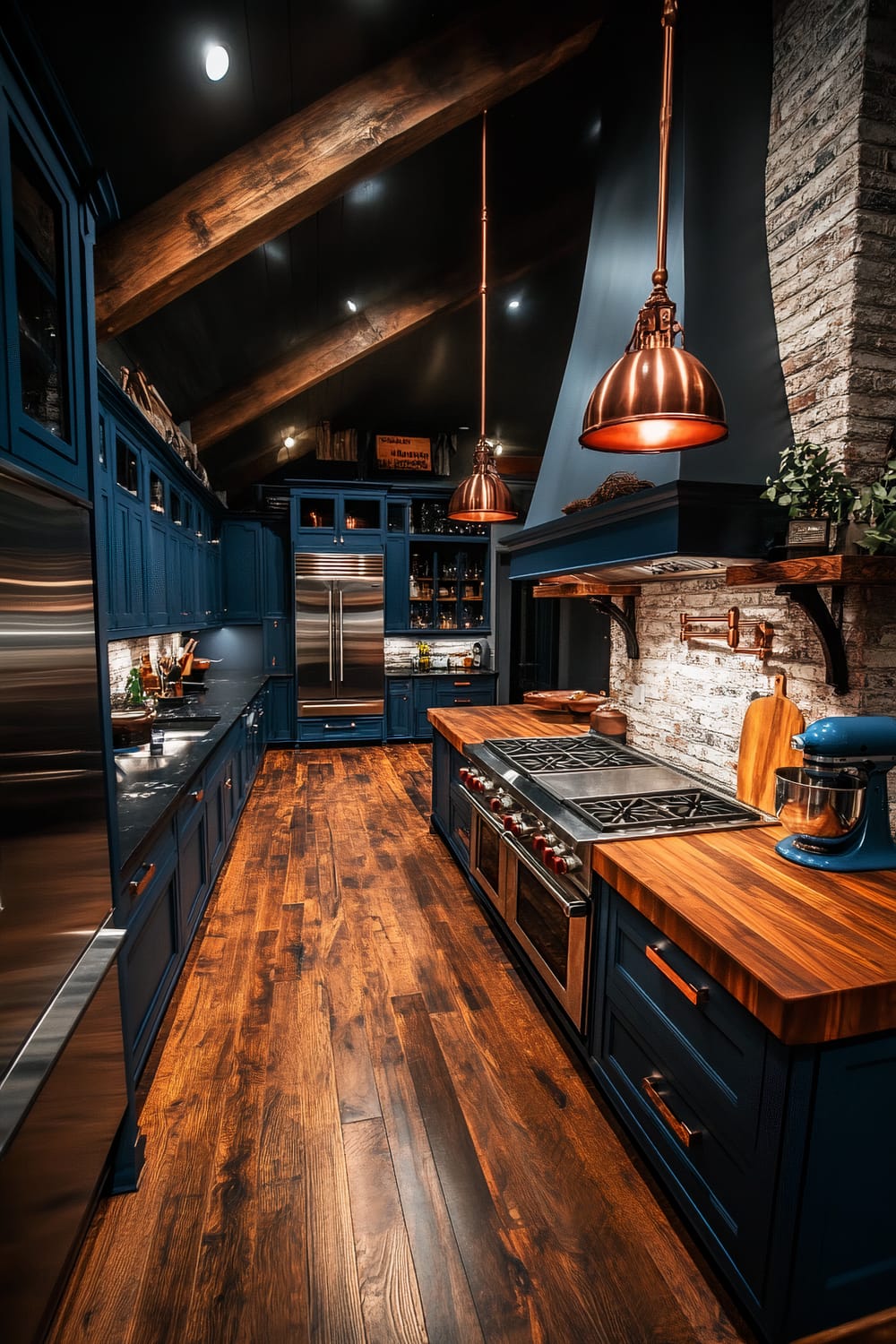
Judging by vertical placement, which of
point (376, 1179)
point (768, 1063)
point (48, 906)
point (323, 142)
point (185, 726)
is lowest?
point (376, 1179)

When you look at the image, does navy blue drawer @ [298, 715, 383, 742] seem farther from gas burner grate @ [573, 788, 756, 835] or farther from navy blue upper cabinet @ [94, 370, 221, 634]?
gas burner grate @ [573, 788, 756, 835]

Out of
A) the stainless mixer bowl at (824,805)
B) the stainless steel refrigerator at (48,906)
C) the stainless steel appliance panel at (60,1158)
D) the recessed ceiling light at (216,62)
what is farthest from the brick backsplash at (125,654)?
the stainless mixer bowl at (824,805)

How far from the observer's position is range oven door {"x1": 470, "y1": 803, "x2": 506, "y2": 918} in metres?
2.76

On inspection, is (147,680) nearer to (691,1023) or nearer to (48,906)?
(48,906)

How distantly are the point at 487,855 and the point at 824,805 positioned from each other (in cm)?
166

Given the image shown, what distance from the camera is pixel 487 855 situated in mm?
3004

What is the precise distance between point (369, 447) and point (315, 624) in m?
2.23

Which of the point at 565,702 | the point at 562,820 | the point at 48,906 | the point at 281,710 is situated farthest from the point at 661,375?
the point at 281,710

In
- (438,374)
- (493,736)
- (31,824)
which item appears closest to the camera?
(31,824)

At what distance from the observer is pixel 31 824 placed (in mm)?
1163

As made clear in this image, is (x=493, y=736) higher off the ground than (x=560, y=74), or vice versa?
(x=560, y=74)

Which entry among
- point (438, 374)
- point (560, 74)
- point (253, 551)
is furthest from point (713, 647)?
point (253, 551)

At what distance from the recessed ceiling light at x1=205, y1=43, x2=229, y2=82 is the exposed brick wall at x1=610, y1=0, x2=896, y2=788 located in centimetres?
200

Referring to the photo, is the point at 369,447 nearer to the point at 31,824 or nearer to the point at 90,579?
the point at 90,579
